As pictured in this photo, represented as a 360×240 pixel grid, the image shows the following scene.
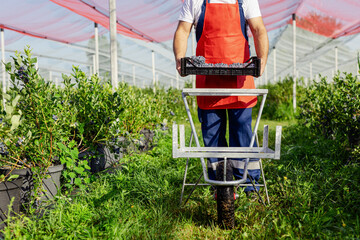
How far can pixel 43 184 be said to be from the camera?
1.96 m

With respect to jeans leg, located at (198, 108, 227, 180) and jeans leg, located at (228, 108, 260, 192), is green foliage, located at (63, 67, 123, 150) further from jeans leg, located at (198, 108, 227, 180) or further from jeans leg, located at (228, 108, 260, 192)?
jeans leg, located at (228, 108, 260, 192)

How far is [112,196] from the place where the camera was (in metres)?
2.02

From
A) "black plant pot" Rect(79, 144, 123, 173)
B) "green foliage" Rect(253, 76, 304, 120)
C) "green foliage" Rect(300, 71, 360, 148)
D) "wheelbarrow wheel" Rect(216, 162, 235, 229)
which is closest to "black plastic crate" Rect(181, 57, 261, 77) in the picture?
"wheelbarrow wheel" Rect(216, 162, 235, 229)

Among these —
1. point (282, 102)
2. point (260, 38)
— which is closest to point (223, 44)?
point (260, 38)

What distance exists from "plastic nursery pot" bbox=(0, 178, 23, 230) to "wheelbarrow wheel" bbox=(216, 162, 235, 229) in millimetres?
1090

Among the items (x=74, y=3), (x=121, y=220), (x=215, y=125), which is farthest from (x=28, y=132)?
(x=74, y=3)

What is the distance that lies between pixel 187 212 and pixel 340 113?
1753 mm

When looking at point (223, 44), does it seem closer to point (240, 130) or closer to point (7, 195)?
point (240, 130)

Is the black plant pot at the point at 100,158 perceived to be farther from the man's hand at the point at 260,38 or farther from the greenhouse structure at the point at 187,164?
the man's hand at the point at 260,38

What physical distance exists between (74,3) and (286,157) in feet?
12.7

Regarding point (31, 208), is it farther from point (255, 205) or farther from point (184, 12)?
point (184, 12)

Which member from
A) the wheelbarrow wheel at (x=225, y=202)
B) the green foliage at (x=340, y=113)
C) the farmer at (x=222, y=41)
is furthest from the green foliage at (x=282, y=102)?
the wheelbarrow wheel at (x=225, y=202)

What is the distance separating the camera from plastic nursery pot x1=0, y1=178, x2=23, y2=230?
5.43 ft

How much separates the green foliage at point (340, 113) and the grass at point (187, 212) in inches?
12.4
